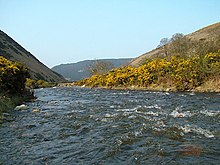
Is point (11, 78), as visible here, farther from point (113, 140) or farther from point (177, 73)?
point (177, 73)

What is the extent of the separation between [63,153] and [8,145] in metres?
2.84

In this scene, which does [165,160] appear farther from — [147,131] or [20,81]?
[20,81]

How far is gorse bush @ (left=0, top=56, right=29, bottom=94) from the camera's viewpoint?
23.7 meters

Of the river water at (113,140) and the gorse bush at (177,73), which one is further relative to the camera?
the gorse bush at (177,73)

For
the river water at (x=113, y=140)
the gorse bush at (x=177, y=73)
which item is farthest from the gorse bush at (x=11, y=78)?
the gorse bush at (x=177, y=73)

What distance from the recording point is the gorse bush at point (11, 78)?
77.9 feet

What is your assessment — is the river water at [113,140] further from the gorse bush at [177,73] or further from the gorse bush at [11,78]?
the gorse bush at [177,73]

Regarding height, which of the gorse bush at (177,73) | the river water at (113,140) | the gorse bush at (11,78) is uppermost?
the gorse bush at (11,78)

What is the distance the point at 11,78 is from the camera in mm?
25406

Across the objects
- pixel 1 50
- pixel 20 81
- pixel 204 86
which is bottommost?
pixel 204 86

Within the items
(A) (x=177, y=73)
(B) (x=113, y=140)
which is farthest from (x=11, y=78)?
(A) (x=177, y=73)

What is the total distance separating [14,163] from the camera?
9.09m

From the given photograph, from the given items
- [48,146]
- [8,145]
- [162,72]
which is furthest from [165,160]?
[162,72]

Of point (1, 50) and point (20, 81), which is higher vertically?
point (1, 50)
